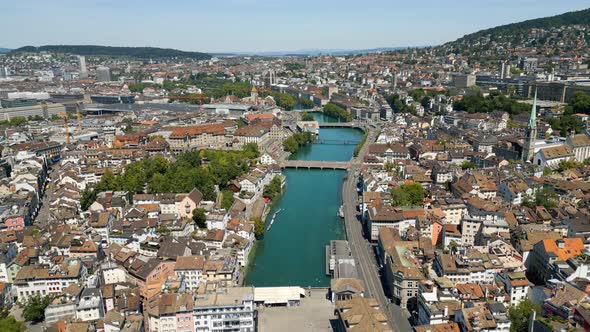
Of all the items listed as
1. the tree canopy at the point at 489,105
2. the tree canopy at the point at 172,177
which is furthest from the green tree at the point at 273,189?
the tree canopy at the point at 489,105

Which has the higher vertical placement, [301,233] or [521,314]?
[521,314]

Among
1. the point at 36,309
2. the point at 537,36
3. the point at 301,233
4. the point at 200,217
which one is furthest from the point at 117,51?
the point at 36,309

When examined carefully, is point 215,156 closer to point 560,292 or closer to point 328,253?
point 328,253

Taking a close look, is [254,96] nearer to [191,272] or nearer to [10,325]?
[191,272]

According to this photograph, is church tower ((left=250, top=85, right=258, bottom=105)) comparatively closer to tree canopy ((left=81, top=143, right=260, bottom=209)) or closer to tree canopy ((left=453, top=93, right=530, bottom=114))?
tree canopy ((left=453, top=93, right=530, bottom=114))

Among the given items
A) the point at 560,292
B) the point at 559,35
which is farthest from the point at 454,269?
the point at 559,35
